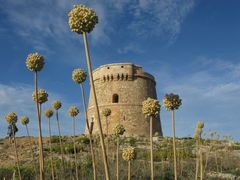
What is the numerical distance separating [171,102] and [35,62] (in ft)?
4.47

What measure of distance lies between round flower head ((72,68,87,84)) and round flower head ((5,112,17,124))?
1164 mm

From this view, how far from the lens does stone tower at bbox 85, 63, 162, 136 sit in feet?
101

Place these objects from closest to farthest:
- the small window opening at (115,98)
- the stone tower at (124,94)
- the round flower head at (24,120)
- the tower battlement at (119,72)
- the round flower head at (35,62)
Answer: the round flower head at (35,62) < the round flower head at (24,120) < the stone tower at (124,94) < the tower battlement at (119,72) < the small window opening at (115,98)

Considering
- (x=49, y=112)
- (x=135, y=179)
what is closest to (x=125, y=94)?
(x=135, y=179)

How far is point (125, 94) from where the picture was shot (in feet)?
104

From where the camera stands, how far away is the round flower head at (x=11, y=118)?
16.4ft

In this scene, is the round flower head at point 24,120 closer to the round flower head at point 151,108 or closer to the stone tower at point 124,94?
the round flower head at point 151,108

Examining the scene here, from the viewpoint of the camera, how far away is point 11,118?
5031 mm

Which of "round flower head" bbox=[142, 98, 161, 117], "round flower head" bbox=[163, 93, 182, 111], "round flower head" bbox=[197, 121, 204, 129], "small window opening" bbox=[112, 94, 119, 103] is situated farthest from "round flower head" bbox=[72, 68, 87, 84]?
"small window opening" bbox=[112, 94, 119, 103]

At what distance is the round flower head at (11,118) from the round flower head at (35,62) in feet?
6.06

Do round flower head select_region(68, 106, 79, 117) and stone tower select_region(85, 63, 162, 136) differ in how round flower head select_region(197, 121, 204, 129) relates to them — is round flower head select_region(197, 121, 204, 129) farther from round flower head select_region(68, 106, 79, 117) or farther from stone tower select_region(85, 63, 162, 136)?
stone tower select_region(85, 63, 162, 136)

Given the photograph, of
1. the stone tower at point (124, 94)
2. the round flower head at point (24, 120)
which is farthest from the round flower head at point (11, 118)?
the stone tower at point (124, 94)

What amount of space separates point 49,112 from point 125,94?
84.3 feet

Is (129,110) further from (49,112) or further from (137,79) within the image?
(49,112)
